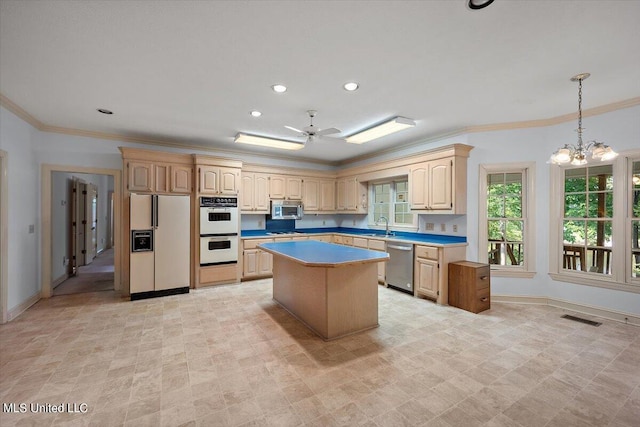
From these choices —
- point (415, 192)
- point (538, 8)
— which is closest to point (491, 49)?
point (538, 8)

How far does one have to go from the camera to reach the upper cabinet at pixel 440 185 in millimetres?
4180

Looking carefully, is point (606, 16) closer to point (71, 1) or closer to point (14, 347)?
point (71, 1)

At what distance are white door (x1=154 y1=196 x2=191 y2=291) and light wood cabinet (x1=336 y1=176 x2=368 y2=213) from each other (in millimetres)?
3321

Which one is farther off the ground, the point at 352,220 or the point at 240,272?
the point at 352,220

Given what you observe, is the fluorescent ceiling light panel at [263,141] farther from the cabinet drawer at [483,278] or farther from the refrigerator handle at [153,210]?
the cabinet drawer at [483,278]

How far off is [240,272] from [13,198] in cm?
318

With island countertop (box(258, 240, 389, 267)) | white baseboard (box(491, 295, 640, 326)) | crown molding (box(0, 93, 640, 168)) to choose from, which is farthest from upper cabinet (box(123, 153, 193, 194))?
white baseboard (box(491, 295, 640, 326))

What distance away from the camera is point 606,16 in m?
1.87

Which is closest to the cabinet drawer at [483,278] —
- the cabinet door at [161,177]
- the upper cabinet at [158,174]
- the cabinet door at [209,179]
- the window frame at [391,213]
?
the window frame at [391,213]

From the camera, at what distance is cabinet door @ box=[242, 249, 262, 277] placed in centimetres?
530

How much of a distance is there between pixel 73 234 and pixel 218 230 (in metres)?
3.43

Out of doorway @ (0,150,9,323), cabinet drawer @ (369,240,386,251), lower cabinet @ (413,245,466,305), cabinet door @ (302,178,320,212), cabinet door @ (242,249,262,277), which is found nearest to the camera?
doorway @ (0,150,9,323)

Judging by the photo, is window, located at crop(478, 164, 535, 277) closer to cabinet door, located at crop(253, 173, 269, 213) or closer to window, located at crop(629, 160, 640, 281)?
window, located at crop(629, 160, 640, 281)

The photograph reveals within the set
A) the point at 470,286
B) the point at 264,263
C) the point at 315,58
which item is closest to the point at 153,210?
the point at 264,263
